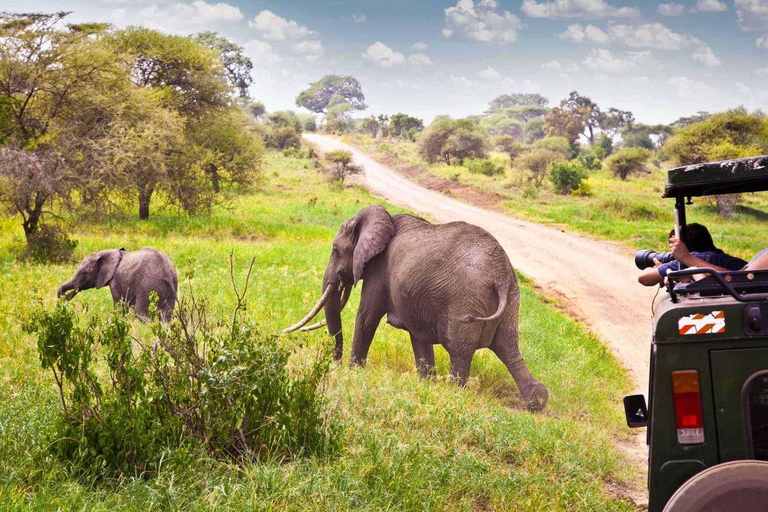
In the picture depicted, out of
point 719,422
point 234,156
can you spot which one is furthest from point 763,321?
point 234,156

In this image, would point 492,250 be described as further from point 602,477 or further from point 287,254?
point 287,254

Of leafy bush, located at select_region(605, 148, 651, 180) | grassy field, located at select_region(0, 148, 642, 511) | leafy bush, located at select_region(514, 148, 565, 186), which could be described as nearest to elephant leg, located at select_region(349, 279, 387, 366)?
grassy field, located at select_region(0, 148, 642, 511)

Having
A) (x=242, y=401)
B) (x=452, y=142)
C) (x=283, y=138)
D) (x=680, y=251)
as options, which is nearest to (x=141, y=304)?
(x=242, y=401)

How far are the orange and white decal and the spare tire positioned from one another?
1.95 ft

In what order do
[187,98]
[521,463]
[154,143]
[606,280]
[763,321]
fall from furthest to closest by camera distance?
[187,98]
[154,143]
[606,280]
[521,463]
[763,321]

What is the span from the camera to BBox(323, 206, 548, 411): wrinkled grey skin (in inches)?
297

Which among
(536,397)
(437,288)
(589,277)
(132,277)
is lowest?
(589,277)

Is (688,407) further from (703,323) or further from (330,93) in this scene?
(330,93)

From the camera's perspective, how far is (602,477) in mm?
5879

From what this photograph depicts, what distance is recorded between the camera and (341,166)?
4075 centimetres

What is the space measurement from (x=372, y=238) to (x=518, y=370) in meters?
2.20

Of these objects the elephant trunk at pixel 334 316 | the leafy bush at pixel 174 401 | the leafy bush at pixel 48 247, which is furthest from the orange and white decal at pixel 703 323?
the leafy bush at pixel 48 247

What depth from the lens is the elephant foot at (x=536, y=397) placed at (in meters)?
7.49

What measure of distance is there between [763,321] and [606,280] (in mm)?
13885
